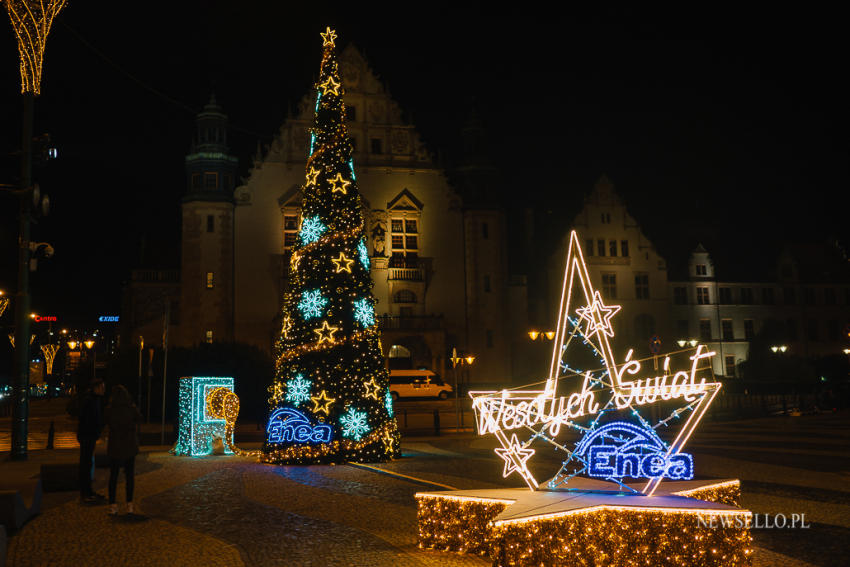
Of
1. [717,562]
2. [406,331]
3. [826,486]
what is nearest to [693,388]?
[717,562]

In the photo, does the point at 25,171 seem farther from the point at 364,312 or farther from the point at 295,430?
the point at 295,430

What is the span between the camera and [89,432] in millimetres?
10836

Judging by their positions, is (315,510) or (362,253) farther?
(362,253)

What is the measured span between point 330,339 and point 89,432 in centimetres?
607

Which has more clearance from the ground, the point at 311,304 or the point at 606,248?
the point at 606,248

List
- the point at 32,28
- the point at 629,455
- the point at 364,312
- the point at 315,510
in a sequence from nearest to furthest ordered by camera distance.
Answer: the point at 629,455 → the point at 315,510 → the point at 32,28 → the point at 364,312

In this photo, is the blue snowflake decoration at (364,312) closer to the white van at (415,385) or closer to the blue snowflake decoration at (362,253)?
the blue snowflake decoration at (362,253)

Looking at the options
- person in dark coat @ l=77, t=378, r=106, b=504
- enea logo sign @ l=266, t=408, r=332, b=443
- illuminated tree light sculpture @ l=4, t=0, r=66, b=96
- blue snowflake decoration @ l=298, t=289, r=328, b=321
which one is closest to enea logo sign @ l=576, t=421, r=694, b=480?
person in dark coat @ l=77, t=378, r=106, b=504

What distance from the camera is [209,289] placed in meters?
45.3

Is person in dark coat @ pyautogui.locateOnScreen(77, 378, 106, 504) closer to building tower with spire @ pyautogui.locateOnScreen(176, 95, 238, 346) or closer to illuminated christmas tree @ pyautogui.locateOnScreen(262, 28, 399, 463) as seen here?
illuminated christmas tree @ pyautogui.locateOnScreen(262, 28, 399, 463)

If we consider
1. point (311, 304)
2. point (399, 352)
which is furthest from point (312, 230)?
point (399, 352)

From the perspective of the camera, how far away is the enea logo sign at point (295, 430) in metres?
15.6

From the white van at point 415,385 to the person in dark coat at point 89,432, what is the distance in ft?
106

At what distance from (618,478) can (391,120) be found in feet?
138
